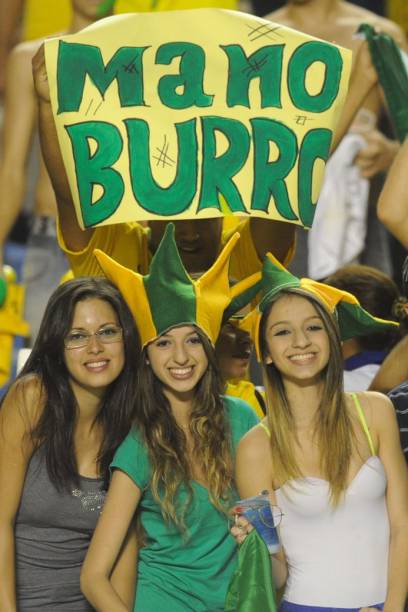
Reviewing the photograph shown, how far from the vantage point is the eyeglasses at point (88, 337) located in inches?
167

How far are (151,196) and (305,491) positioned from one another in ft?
3.04

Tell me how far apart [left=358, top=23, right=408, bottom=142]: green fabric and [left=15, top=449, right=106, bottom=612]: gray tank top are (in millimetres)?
1767

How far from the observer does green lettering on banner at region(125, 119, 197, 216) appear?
4.30 meters

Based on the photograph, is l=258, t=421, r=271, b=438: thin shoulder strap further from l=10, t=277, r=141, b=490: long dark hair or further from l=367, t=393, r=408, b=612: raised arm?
l=10, t=277, r=141, b=490: long dark hair

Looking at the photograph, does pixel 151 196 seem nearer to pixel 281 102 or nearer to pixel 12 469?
pixel 281 102

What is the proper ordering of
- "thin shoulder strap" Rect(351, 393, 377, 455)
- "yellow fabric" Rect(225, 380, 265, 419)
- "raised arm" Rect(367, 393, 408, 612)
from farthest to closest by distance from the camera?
1. "yellow fabric" Rect(225, 380, 265, 419)
2. "thin shoulder strap" Rect(351, 393, 377, 455)
3. "raised arm" Rect(367, 393, 408, 612)

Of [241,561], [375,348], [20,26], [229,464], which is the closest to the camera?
[241,561]

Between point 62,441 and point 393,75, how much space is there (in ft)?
6.03

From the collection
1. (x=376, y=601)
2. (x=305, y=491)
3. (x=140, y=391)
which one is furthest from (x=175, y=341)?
(x=376, y=601)

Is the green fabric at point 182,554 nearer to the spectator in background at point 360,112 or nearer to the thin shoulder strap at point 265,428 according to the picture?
the thin shoulder strap at point 265,428

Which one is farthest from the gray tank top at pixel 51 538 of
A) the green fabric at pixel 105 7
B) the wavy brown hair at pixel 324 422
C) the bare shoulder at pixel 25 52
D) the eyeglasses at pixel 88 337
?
the bare shoulder at pixel 25 52

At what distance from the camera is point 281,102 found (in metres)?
4.38

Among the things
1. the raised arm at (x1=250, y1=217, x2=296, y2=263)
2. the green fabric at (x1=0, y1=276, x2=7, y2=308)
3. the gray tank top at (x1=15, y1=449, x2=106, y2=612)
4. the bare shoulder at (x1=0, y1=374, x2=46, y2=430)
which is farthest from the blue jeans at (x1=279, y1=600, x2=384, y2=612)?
the green fabric at (x1=0, y1=276, x2=7, y2=308)

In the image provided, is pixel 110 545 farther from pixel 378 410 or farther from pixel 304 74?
Result: pixel 304 74
